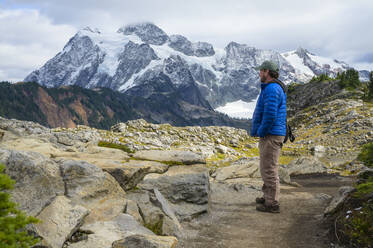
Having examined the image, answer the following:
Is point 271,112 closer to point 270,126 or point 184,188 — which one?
point 270,126

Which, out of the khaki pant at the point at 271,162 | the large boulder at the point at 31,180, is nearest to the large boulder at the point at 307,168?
the khaki pant at the point at 271,162

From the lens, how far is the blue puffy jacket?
1017 cm

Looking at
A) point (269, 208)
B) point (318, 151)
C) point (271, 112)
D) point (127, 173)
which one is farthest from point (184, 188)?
point (318, 151)

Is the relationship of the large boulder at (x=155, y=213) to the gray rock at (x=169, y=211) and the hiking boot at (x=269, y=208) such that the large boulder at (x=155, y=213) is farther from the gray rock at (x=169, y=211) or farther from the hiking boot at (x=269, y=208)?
the hiking boot at (x=269, y=208)

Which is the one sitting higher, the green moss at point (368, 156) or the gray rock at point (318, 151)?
the green moss at point (368, 156)

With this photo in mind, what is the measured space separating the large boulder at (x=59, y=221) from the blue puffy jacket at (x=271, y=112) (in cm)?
633

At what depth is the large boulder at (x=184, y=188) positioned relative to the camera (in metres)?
11.7

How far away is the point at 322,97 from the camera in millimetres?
89125

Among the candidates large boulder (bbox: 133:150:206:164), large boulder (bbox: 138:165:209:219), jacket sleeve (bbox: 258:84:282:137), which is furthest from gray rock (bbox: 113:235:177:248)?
large boulder (bbox: 133:150:206:164)

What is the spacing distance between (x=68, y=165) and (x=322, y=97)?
91.6 metres

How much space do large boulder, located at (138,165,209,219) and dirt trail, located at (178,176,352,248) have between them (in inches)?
23.5

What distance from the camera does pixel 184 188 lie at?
1230 cm

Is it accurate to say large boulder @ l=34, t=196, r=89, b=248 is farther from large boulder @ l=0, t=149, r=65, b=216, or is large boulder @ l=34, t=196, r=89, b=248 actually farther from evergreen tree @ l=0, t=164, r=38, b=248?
evergreen tree @ l=0, t=164, r=38, b=248

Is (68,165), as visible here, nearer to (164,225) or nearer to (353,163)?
(164,225)
